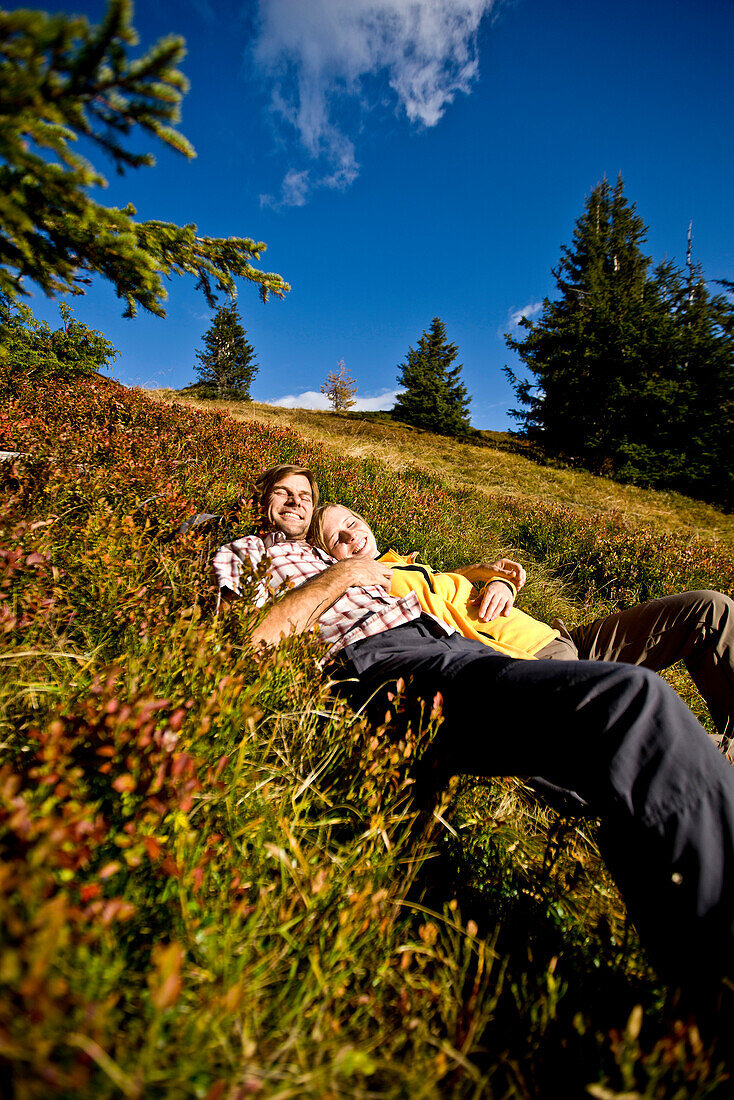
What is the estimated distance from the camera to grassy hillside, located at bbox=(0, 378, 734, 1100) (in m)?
0.74

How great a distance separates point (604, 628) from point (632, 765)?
6.44 feet

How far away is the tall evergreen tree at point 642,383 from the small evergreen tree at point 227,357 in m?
24.2

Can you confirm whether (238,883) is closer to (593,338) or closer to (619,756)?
(619,756)

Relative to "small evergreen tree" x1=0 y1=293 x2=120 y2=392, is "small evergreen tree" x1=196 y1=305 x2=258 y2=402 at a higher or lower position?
higher

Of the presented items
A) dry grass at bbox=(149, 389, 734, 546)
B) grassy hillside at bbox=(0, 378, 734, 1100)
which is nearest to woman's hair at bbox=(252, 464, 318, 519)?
grassy hillside at bbox=(0, 378, 734, 1100)

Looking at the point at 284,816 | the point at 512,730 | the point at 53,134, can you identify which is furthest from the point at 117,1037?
the point at 53,134

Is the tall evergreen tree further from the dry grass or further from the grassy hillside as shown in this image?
the grassy hillside

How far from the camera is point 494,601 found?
2.99 m

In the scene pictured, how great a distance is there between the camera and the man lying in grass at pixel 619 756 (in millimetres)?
1157

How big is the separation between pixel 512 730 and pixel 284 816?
2.92ft

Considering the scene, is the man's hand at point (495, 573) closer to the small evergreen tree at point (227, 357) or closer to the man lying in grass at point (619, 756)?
the man lying in grass at point (619, 756)

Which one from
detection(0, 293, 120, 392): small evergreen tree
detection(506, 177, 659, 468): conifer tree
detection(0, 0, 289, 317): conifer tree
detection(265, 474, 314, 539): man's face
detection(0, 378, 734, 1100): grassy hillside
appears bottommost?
detection(0, 378, 734, 1100): grassy hillside

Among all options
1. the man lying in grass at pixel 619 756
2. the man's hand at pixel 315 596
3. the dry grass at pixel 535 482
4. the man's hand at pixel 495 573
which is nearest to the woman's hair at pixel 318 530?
the man's hand at pixel 315 596

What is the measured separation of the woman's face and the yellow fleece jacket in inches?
16.9
